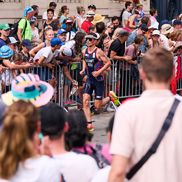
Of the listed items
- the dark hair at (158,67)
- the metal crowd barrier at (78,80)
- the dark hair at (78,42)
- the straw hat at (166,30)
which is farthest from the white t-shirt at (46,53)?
the dark hair at (158,67)

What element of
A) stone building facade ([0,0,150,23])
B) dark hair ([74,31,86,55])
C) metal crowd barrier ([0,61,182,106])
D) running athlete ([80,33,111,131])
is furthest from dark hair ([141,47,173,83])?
stone building facade ([0,0,150,23])

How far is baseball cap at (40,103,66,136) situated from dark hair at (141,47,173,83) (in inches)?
31.8

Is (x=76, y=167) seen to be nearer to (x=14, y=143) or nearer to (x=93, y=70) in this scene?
(x=14, y=143)

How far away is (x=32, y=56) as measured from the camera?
38.7ft

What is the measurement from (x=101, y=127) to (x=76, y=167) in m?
6.96

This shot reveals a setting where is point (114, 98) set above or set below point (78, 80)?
below

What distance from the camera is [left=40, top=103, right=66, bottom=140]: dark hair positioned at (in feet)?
15.2

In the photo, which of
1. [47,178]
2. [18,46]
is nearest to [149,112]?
[47,178]

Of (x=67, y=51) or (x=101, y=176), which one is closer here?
(x=101, y=176)

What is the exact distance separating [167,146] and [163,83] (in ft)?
1.38

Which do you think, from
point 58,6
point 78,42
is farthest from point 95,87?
point 58,6

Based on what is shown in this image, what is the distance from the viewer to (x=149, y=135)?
13.9ft

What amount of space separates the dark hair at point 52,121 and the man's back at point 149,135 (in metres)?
0.59

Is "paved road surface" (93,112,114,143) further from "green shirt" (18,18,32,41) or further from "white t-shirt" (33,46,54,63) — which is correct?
"green shirt" (18,18,32,41)
